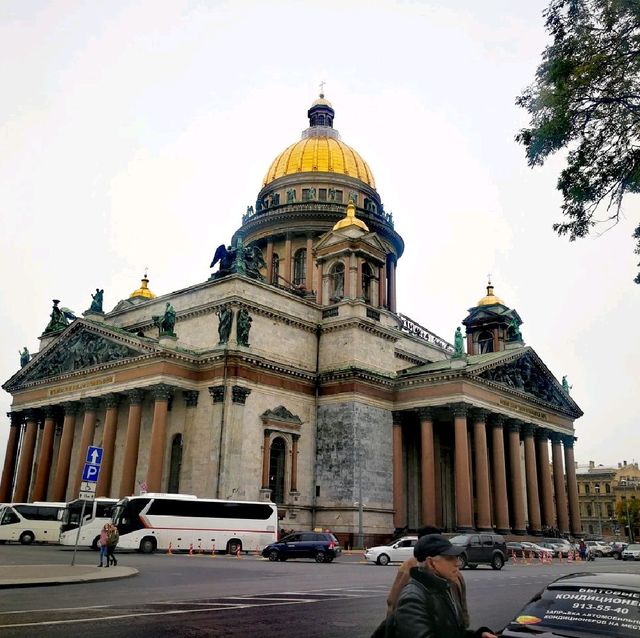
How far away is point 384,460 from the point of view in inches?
1917

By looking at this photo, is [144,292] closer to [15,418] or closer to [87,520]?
[15,418]

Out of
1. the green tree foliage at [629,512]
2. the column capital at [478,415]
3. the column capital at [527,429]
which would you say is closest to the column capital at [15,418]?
the column capital at [478,415]

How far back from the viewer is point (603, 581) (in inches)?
283

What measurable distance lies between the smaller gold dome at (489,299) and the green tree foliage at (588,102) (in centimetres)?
4750

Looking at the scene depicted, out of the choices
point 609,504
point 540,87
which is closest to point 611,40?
point 540,87

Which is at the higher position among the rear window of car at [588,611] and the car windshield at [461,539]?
the car windshield at [461,539]

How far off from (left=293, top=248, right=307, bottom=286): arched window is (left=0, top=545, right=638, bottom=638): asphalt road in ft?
136

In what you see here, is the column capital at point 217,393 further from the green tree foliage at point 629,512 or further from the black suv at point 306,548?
the green tree foliage at point 629,512

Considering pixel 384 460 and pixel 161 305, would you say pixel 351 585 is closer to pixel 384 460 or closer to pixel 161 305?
pixel 384 460

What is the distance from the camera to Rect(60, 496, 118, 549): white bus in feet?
122

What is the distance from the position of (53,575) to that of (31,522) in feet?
84.8

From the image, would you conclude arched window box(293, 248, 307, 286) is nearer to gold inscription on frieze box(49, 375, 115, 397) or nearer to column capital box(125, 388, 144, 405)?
gold inscription on frieze box(49, 375, 115, 397)

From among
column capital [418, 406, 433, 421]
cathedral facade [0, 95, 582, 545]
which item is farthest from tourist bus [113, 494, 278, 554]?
column capital [418, 406, 433, 421]

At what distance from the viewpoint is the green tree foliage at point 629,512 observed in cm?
11325
